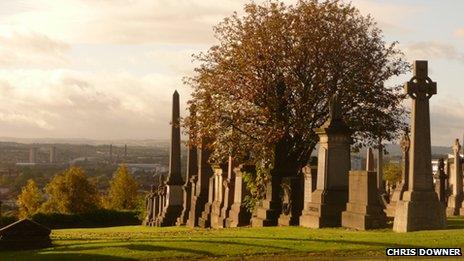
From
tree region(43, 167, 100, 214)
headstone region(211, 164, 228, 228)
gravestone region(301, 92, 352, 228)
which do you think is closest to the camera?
gravestone region(301, 92, 352, 228)

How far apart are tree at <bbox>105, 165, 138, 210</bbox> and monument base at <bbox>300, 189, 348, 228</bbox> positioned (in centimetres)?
5266

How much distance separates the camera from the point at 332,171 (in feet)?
72.7

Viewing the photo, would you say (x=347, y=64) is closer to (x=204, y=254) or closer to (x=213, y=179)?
(x=213, y=179)

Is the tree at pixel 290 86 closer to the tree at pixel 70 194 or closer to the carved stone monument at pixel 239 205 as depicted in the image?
the carved stone monument at pixel 239 205

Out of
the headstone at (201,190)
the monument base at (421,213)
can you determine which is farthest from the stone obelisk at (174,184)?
the monument base at (421,213)

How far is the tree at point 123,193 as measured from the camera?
241 feet

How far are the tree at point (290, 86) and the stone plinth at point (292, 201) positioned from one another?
3664 millimetres

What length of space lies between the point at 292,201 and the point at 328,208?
2.78 m

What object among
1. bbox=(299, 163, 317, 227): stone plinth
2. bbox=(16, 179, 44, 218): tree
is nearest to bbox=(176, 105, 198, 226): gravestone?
bbox=(299, 163, 317, 227): stone plinth

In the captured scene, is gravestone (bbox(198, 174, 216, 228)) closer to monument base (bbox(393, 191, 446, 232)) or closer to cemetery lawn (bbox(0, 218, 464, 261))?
monument base (bbox(393, 191, 446, 232))

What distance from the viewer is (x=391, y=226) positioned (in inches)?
784

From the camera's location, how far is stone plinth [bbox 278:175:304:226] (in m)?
24.1

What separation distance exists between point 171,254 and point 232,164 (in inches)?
634

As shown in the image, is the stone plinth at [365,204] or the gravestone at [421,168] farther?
the stone plinth at [365,204]
